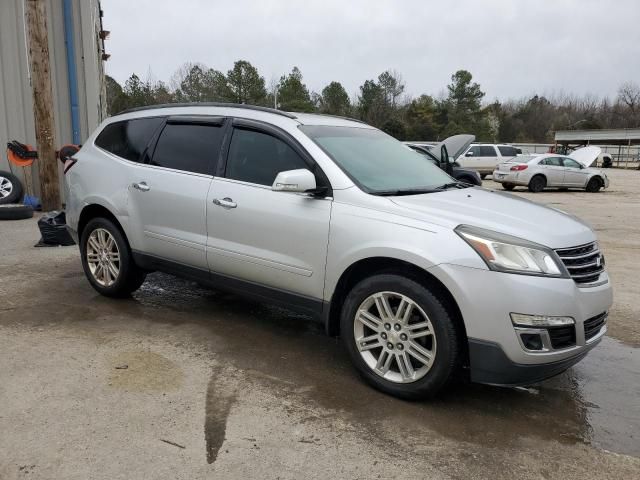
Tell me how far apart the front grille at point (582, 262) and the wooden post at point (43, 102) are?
9.77 meters

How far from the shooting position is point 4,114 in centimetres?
1047

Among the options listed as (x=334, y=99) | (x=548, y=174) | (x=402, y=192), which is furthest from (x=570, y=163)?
(x=334, y=99)

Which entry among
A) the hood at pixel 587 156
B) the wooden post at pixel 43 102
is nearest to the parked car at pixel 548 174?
the hood at pixel 587 156

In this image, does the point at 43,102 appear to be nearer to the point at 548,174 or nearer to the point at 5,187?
the point at 5,187

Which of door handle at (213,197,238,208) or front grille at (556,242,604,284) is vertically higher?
door handle at (213,197,238,208)

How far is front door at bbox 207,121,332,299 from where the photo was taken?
Answer: 12.1 feet

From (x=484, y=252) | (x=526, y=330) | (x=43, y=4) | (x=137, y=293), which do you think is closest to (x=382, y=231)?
(x=484, y=252)

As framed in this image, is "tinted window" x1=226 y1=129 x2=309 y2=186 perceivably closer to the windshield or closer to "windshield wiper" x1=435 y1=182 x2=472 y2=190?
the windshield

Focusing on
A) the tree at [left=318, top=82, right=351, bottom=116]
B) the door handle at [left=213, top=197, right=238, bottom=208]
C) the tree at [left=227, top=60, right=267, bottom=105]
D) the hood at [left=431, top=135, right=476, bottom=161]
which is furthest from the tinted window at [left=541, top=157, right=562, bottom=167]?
the tree at [left=318, top=82, right=351, bottom=116]

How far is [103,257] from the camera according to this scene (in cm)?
517

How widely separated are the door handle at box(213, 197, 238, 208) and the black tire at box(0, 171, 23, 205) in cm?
788

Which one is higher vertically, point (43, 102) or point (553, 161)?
point (43, 102)

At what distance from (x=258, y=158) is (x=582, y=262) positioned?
7.74 feet

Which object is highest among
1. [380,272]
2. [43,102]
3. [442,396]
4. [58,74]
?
[58,74]
